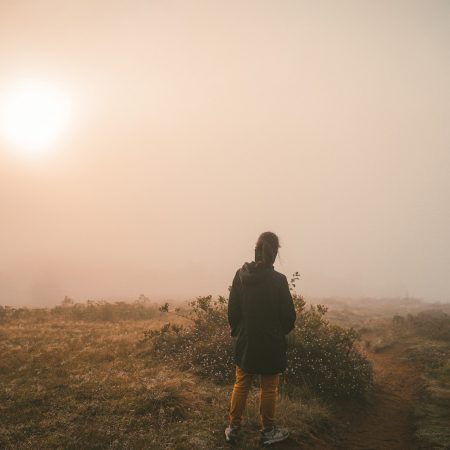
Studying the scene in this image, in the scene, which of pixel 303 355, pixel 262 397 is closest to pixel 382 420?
pixel 303 355

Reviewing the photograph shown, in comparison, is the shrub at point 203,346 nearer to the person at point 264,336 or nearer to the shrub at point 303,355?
the shrub at point 303,355

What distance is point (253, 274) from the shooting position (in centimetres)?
691

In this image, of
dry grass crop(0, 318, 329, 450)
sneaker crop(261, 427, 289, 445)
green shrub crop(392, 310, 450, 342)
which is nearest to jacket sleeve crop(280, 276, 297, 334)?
sneaker crop(261, 427, 289, 445)

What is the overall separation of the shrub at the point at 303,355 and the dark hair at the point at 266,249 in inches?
183

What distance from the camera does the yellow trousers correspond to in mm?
6816

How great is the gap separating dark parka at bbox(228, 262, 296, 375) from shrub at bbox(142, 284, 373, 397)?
3.73m

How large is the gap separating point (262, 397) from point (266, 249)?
265cm

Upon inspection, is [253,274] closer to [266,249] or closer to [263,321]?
[266,249]

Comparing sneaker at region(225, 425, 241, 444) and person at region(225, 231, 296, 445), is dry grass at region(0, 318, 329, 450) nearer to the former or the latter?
sneaker at region(225, 425, 241, 444)

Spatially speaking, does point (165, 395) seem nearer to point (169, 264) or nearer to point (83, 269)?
point (83, 269)

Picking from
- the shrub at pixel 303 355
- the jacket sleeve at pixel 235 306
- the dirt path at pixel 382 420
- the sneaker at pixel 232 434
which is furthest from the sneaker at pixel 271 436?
the shrub at pixel 303 355

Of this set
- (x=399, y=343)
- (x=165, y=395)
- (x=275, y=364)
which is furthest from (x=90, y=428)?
(x=399, y=343)

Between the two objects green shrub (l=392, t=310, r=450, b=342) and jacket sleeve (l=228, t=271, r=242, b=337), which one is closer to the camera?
jacket sleeve (l=228, t=271, r=242, b=337)

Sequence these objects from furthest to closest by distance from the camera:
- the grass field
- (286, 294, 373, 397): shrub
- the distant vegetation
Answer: the distant vegetation, (286, 294, 373, 397): shrub, the grass field
